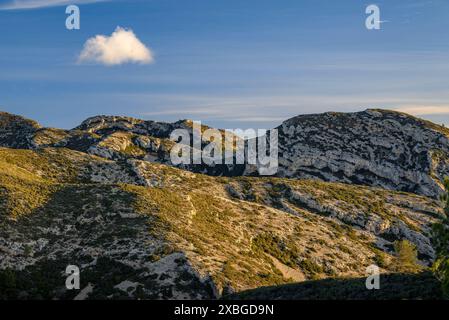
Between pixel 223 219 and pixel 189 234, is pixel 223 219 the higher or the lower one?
the higher one

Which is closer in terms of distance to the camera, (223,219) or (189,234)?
(189,234)

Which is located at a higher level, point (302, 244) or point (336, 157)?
point (336, 157)

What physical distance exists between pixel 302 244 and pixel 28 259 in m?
51.9

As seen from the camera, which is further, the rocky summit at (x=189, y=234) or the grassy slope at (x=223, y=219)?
the grassy slope at (x=223, y=219)

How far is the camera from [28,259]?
64.4m

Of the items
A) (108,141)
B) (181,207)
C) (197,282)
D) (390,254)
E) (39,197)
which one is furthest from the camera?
(108,141)

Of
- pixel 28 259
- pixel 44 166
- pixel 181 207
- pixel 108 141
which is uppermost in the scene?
pixel 108 141

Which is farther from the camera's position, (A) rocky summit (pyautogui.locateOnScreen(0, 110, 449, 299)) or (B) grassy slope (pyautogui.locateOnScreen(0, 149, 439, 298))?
(B) grassy slope (pyautogui.locateOnScreen(0, 149, 439, 298))

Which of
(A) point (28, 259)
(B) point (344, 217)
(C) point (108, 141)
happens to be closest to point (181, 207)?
(A) point (28, 259)

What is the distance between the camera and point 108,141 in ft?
643
